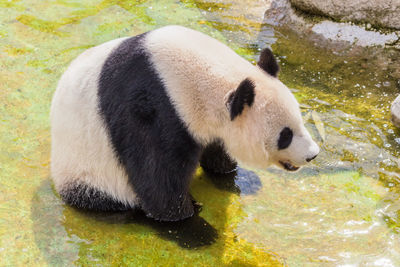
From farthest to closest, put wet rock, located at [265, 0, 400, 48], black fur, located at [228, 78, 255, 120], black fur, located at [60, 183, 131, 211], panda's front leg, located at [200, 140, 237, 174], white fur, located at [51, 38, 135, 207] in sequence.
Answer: wet rock, located at [265, 0, 400, 48] → panda's front leg, located at [200, 140, 237, 174] → black fur, located at [60, 183, 131, 211] → white fur, located at [51, 38, 135, 207] → black fur, located at [228, 78, 255, 120]

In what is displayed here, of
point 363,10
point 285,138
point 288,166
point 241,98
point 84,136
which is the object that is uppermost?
point 241,98

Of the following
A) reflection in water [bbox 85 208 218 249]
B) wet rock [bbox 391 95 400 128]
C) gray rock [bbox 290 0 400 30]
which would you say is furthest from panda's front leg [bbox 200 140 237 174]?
gray rock [bbox 290 0 400 30]

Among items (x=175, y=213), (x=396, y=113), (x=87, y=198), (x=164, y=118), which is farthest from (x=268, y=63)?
(x=396, y=113)

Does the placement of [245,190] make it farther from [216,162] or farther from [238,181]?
[216,162]

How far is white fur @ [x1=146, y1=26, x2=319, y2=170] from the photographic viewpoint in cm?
347

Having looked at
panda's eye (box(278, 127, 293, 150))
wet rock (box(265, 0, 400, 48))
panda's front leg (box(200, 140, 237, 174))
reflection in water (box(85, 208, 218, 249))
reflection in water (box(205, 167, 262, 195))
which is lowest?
reflection in water (box(85, 208, 218, 249))

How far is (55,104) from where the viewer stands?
13.2 ft

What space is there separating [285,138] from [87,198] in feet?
5.87

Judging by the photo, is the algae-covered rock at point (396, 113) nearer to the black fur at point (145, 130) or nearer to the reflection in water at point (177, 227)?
the reflection in water at point (177, 227)

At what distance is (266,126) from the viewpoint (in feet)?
11.4

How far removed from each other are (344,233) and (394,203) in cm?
64

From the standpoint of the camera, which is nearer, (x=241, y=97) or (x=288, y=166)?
(x=241, y=97)

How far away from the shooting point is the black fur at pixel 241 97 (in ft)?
10.6

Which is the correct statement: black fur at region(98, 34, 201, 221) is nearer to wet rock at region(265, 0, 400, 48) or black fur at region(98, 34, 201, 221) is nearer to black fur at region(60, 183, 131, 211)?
black fur at region(60, 183, 131, 211)
